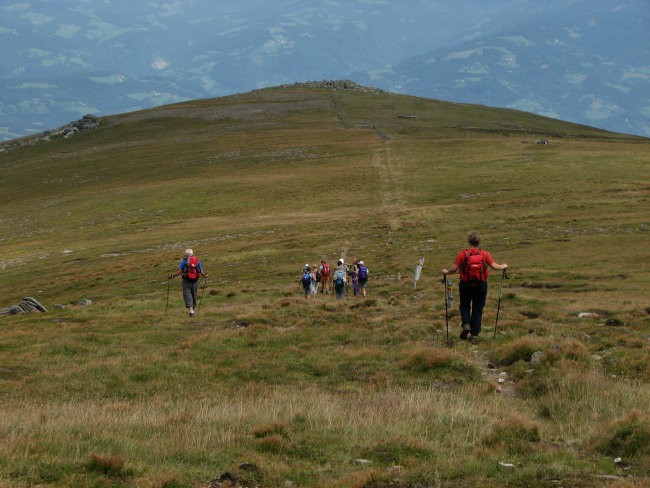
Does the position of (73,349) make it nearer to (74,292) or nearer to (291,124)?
(74,292)

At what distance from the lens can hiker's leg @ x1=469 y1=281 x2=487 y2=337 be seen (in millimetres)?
17828

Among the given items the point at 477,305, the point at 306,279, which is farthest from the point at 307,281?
the point at 477,305

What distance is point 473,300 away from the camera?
18203 mm

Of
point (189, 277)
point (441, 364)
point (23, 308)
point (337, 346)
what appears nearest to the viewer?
point (441, 364)

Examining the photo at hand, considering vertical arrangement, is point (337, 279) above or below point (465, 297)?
below

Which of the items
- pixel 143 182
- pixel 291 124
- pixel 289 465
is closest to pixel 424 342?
pixel 289 465

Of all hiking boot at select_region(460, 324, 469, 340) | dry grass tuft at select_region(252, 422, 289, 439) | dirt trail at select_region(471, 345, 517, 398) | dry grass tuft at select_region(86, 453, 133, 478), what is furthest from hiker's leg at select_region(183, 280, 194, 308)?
dry grass tuft at select_region(86, 453, 133, 478)

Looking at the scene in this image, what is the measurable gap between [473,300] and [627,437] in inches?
318

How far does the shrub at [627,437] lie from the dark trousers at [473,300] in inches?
279

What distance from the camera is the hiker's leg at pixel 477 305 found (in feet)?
58.5

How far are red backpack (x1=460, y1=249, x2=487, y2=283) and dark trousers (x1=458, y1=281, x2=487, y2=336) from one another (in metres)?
0.20

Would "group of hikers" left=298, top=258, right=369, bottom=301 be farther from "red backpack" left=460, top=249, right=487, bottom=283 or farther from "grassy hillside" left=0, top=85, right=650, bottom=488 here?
"red backpack" left=460, top=249, right=487, bottom=283

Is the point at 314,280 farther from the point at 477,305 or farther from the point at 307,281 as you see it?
the point at 477,305

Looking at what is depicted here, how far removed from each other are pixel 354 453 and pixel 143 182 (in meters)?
95.5
